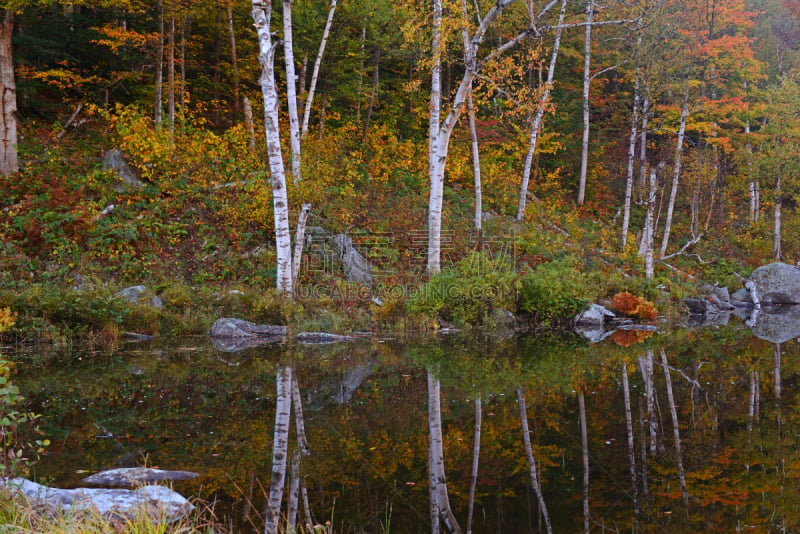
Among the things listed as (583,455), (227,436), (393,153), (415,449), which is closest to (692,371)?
(583,455)

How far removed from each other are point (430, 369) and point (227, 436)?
3.98 m

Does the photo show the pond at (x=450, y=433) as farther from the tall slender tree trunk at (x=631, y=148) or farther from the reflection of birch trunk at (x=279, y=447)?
the tall slender tree trunk at (x=631, y=148)

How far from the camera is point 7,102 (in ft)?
54.4

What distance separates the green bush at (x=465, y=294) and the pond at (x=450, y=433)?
3080 mm

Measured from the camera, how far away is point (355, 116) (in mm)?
24422

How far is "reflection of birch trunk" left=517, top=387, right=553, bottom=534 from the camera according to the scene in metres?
4.36

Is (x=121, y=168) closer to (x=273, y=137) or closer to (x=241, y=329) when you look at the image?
(x=273, y=137)

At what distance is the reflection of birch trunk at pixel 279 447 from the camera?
167 inches

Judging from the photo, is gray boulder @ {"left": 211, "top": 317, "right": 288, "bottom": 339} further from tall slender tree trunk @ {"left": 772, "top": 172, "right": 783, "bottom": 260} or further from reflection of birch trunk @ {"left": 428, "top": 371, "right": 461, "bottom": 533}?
tall slender tree trunk @ {"left": 772, "top": 172, "right": 783, "bottom": 260}

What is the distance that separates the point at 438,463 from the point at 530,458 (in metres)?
0.80

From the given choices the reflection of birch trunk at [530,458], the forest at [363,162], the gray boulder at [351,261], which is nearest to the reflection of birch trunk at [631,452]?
the reflection of birch trunk at [530,458]

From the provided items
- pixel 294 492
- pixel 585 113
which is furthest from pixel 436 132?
pixel 294 492

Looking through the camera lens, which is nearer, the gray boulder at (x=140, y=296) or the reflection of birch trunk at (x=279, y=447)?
the reflection of birch trunk at (x=279, y=447)

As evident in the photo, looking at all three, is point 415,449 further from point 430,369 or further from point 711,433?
point 430,369
